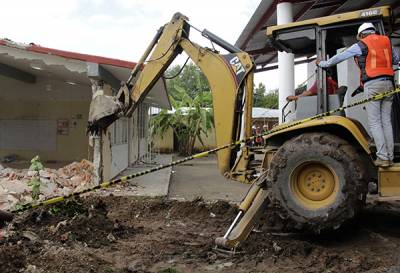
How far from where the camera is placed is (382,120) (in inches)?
220

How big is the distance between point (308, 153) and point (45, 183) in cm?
702

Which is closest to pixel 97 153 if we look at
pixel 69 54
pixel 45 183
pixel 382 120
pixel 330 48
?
pixel 45 183

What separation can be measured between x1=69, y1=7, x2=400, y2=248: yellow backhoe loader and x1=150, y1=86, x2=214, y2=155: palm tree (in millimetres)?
17027

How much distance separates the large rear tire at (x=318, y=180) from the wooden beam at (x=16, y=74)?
11.5m

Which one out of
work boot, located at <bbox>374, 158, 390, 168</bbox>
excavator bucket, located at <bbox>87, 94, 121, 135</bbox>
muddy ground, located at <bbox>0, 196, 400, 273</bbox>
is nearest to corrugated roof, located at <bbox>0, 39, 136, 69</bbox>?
excavator bucket, located at <bbox>87, 94, 121, 135</bbox>

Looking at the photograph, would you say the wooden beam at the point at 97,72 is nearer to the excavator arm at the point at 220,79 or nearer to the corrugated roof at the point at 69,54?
the corrugated roof at the point at 69,54

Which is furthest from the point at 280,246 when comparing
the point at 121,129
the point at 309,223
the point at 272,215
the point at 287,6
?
the point at 121,129

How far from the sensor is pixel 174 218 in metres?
8.00

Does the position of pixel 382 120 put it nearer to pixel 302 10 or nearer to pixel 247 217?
pixel 247 217

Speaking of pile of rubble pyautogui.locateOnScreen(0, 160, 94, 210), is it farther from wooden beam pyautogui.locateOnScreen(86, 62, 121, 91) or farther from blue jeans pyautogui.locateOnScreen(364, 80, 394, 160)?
blue jeans pyautogui.locateOnScreen(364, 80, 394, 160)

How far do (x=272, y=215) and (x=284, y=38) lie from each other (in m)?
2.60

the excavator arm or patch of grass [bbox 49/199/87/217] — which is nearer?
the excavator arm

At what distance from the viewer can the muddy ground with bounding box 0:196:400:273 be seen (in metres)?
5.17

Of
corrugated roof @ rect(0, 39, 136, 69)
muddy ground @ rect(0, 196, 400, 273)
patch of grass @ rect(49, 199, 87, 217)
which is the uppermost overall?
corrugated roof @ rect(0, 39, 136, 69)
